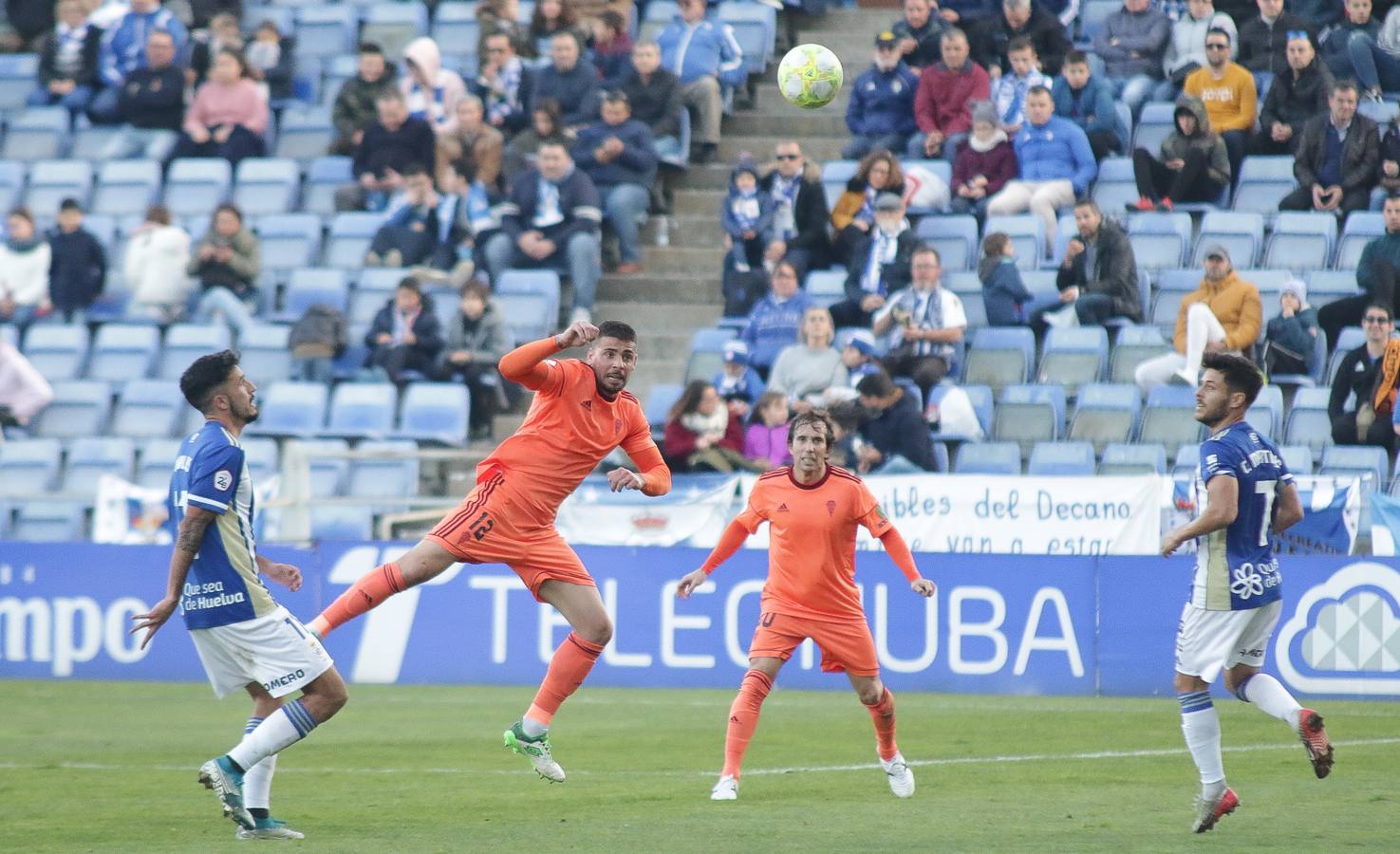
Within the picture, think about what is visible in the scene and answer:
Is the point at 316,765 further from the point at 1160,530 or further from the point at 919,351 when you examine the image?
the point at 919,351

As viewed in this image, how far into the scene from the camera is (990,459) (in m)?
17.3

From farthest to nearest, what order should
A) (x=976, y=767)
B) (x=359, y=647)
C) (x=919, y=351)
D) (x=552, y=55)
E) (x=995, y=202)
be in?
(x=552, y=55), (x=995, y=202), (x=919, y=351), (x=359, y=647), (x=976, y=767)

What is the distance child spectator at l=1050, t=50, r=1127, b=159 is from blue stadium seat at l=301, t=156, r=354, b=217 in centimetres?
835

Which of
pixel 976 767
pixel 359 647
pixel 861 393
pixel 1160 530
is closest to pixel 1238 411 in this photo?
pixel 976 767

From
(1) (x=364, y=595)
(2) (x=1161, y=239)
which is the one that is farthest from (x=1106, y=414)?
(1) (x=364, y=595)

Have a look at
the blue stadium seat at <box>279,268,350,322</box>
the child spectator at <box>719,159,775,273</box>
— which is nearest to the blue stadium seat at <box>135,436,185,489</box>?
the blue stadium seat at <box>279,268,350,322</box>

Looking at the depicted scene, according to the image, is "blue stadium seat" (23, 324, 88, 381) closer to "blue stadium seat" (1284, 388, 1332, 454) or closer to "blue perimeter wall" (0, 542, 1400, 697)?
"blue perimeter wall" (0, 542, 1400, 697)

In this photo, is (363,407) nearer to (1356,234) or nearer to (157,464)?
(157,464)

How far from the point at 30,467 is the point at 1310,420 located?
494 inches

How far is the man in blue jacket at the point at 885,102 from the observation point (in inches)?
806

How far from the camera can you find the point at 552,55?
70.9 ft

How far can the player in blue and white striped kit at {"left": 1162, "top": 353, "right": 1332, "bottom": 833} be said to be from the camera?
8.73m

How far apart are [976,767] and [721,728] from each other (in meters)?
2.59

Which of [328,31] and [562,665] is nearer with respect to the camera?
[562,665]
